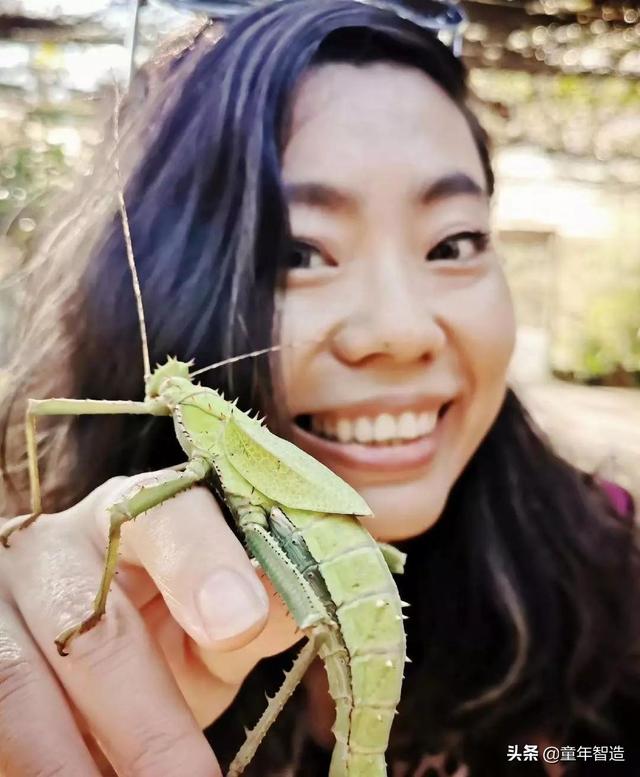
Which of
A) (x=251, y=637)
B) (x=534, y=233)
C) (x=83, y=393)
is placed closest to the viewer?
(x=251, y=637)

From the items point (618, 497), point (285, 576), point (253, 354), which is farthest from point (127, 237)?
point (618, 497)

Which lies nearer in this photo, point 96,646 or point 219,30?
point 96,646

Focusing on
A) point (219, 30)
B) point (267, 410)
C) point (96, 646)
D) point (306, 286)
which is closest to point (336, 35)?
point (219, 30)

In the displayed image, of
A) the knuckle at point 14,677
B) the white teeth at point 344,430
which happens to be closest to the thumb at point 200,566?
the knuckle at point 14,677

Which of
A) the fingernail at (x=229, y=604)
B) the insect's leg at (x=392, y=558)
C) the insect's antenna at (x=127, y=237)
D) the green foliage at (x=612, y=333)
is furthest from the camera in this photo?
the green foliage at (x=612, y=333)

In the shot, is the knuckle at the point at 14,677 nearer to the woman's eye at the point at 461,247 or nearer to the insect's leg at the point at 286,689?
the insect's leg at the point at 286,689

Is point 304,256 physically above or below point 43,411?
above

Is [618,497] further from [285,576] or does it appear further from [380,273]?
[285,576]

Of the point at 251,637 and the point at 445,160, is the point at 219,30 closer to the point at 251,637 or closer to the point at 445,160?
the point at 445,160
